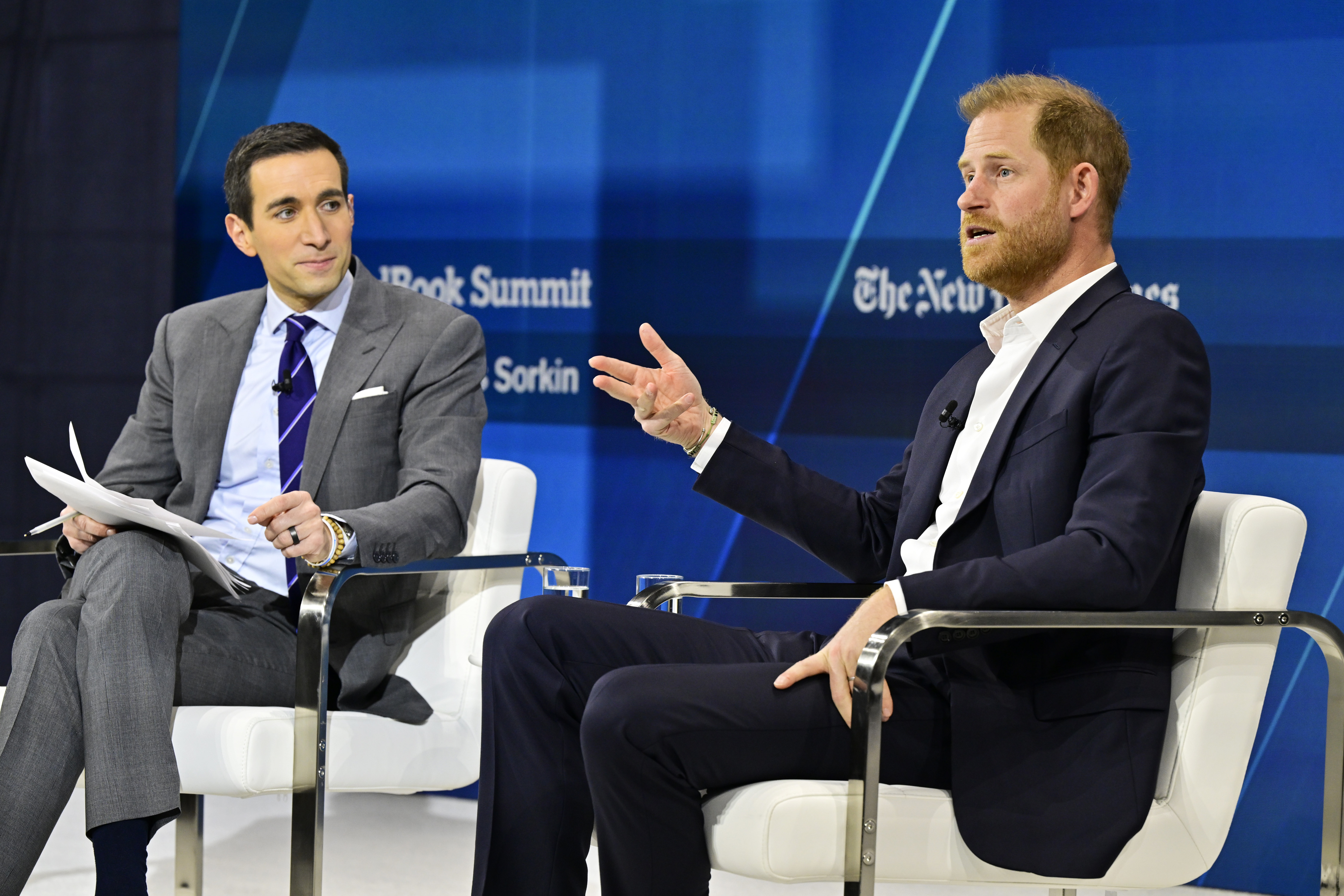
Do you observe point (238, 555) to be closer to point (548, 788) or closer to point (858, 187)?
point (548, 788)

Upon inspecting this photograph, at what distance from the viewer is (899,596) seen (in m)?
1.82

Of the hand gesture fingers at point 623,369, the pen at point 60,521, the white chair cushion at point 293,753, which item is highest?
the hand gesture fingers at point 623,369

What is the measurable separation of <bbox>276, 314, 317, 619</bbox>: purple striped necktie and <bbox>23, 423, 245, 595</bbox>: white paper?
23cm

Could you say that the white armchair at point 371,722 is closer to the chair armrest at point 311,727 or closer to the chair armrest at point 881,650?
the chair armrest at point 311,727

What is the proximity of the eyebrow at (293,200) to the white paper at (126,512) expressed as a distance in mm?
683

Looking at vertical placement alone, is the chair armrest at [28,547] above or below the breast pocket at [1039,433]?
below

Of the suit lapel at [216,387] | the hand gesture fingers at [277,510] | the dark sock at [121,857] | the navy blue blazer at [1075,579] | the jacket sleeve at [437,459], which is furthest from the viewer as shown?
the suit lapel at [216,387]

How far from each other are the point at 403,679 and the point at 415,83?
6.97ft

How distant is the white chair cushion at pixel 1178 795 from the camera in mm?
1782

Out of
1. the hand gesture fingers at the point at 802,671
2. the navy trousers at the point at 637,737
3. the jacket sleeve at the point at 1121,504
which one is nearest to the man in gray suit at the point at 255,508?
the navy trousers at the point at 637,737

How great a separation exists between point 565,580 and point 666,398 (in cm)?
50

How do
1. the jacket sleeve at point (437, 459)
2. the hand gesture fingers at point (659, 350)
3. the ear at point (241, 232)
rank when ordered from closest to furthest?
the hand gesture fingers at point (659, 350)
the jacket sleeve at point (437, 459)
the ear at point (241, 232)

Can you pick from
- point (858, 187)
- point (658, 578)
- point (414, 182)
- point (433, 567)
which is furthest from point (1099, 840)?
point (414, 182)

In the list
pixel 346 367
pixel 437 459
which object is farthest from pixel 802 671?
pixel 346 367
